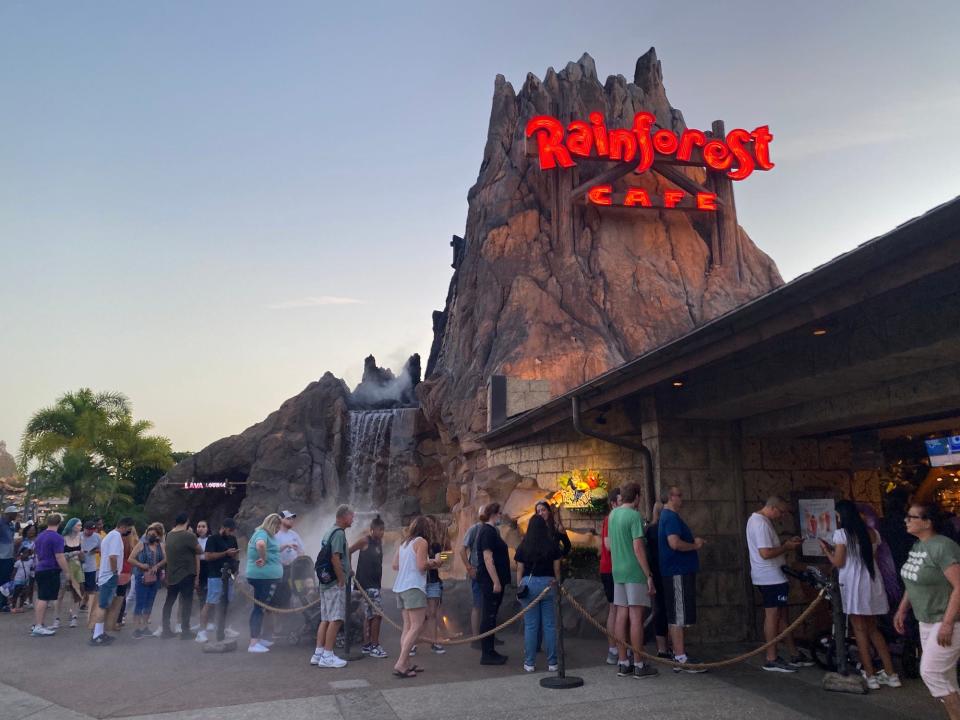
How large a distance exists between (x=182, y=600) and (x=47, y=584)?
2.04 metres

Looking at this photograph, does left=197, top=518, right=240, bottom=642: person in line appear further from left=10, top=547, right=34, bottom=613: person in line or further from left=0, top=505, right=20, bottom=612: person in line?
left=10, top=547, right=34, bottom=613: person in line

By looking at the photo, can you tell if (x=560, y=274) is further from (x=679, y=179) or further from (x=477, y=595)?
(x=477, y=595)

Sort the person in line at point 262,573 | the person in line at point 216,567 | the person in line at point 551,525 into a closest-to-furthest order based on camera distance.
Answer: the person in line at point 551,525
the person in line at point 262,573
the person in line at point 216,567

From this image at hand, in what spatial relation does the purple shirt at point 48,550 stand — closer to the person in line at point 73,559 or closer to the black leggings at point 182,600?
the black leggings at point 182,600

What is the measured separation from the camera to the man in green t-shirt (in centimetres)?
693

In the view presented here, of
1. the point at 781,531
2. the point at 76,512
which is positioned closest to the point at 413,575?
the point at 781,531

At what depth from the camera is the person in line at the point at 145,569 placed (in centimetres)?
1052

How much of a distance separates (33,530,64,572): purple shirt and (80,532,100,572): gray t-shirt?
1389 mm

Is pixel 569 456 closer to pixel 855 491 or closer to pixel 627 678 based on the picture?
pixel 855 491

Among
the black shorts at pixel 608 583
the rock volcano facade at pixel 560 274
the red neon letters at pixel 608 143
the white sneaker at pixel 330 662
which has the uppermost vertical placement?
the red neon letters at pixel 608 143

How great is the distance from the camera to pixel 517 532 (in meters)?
13.1

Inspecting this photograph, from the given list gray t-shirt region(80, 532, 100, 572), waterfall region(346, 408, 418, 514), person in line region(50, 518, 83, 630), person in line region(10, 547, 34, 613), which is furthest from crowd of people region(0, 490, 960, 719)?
waterfall region(346, 408, 418, 514)

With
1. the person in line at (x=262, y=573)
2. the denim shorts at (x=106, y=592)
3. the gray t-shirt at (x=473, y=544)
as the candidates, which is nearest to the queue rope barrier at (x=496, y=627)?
the gray t-shirt at (x=473, y=544)

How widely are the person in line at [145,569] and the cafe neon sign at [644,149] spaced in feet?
81.1
